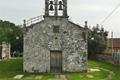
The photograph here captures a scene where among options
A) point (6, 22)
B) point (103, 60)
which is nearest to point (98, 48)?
point (103, 60)

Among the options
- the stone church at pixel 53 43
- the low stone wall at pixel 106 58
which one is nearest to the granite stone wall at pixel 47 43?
the stone church at pixel 53 43

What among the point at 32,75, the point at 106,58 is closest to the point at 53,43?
the point at 32,75

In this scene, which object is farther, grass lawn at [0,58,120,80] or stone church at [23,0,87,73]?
stone church at [23,0,87,73]

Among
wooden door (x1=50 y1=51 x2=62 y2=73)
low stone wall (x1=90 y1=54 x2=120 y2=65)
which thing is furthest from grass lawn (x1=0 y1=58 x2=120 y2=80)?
low stone wall (x1=90 y1=54 x2=120 y2=65)

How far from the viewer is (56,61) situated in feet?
139

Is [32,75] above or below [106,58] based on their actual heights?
below

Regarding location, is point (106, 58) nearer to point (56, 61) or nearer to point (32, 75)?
point (56, 61)

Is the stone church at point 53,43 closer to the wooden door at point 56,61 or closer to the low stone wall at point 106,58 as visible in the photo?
the wooden door at point 56,61

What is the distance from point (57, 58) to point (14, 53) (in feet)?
112

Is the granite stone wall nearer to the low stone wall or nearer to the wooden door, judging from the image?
the wooden door

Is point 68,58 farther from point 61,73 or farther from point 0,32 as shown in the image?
point 0,32

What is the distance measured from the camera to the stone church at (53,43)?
41812 mm

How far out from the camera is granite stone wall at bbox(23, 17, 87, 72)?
41.8 m

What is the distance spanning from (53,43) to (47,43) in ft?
2.32
